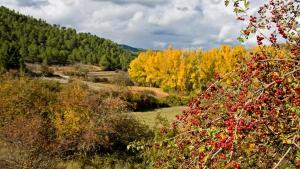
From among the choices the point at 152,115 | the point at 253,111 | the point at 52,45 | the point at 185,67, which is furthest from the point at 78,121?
the point at 52,45

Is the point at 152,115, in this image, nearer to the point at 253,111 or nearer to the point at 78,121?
the point at 78,121

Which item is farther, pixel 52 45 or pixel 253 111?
pixel 52 45

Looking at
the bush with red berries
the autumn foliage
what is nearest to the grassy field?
the autumn foliage

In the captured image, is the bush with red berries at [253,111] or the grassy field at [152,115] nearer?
the bush with red berries at [253,111]

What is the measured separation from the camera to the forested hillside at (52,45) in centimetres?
14400

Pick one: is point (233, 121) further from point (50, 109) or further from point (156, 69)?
point (156, 69)

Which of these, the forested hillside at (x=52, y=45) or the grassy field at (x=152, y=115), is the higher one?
the forested hillside at (x=52, y=45)

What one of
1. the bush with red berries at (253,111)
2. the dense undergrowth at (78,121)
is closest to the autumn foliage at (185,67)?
the dense undergrowth at (78,121)

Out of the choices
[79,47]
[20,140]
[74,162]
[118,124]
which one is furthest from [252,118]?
[79,47]

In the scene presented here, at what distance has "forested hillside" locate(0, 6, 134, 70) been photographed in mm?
144000

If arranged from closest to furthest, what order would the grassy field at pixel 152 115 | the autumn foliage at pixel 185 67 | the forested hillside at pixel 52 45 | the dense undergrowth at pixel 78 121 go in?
the dense undergrowth at pixel 78 121
the grassy field at pixel 152 115
the autumn foliage at pixel 185 67
the forested hillside at pixel 52 45

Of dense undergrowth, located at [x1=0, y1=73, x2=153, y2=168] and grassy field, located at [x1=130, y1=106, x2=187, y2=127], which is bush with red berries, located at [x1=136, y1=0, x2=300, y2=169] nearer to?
dense undergrowth, located at [x1=0, y1=73, x2=153, y2=168]

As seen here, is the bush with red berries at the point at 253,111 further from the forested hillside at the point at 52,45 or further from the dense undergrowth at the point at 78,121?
the forested hillside at the point at 52,45

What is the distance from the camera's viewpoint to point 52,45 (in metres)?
166
